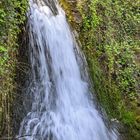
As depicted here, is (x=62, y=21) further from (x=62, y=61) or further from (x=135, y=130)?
(x=135, y=130)

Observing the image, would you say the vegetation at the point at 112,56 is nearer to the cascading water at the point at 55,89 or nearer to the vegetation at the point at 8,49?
the cascading water at the point at 55,89

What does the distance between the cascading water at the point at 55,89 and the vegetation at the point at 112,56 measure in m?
0.47

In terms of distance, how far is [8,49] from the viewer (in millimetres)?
4535

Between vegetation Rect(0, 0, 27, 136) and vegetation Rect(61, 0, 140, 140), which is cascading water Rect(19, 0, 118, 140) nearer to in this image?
vegetation Rect(0, 0, 27, 136)

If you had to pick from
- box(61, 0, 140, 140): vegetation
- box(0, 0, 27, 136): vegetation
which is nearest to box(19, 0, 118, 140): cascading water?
box(0, 0, 27, 136): vegetation

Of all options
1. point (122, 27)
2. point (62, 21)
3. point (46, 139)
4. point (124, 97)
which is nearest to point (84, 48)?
point (62, 21)

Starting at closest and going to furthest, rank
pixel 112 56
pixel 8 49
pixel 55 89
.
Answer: pixel 8 49
pixel 55 89
pixel 112 56

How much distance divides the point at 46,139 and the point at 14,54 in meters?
1.07

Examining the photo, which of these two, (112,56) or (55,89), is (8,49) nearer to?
(55,89)

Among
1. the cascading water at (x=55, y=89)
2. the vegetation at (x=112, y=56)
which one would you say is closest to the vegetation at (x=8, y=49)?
the cascading water at (x=55, y=89)

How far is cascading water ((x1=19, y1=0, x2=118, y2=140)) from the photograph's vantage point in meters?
4.74

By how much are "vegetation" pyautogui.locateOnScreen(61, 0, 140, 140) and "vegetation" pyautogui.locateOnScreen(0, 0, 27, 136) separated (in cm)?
159

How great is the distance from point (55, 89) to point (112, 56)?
70.9 inches

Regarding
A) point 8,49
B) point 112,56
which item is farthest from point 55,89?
point 112,56
